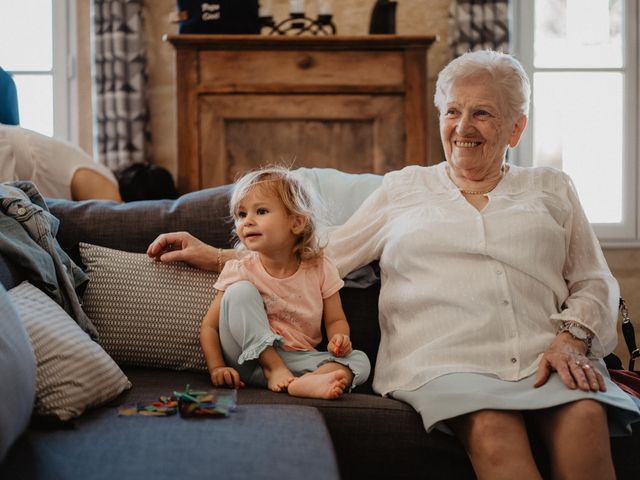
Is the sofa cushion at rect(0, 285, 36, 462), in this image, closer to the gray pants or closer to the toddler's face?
the gray pants

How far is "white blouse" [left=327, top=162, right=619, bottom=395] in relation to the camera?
1.69 m

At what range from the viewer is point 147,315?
1.90 meters

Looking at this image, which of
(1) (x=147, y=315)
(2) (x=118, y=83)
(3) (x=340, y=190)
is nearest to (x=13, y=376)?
(1) (x=147, y=315)

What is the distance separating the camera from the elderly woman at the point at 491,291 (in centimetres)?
150

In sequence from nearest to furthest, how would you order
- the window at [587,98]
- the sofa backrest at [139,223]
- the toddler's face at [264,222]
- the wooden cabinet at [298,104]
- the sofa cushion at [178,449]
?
1. the sofa cushion at [178,449]
2. the toddler's face at [264,222]
3. the sofa backrest at [139,223]
4. the wooden cabinet at [298,104]
5. the window at [587,98]

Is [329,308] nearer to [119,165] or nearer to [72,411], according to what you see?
[72,411]

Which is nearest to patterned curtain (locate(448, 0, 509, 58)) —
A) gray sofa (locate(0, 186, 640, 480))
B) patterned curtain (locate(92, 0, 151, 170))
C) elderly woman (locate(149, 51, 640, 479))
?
patterned curtain (locate(92, 0, 151, 170))

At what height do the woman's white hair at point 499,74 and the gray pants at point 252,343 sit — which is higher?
the woman's white hair at point 499,74

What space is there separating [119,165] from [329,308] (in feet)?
6.37

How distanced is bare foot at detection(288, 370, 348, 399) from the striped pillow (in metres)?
0.37

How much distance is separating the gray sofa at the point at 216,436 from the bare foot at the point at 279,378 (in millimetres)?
31

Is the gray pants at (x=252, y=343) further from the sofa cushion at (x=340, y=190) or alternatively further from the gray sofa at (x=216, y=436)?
the sofa cushion at (x=340, y=190)

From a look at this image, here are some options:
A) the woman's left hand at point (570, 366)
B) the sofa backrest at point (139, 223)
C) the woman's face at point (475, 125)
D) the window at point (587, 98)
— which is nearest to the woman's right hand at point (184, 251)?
the sofa backrest at point (139, 223)

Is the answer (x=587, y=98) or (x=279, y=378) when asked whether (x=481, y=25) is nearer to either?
(x=587, y=98)
